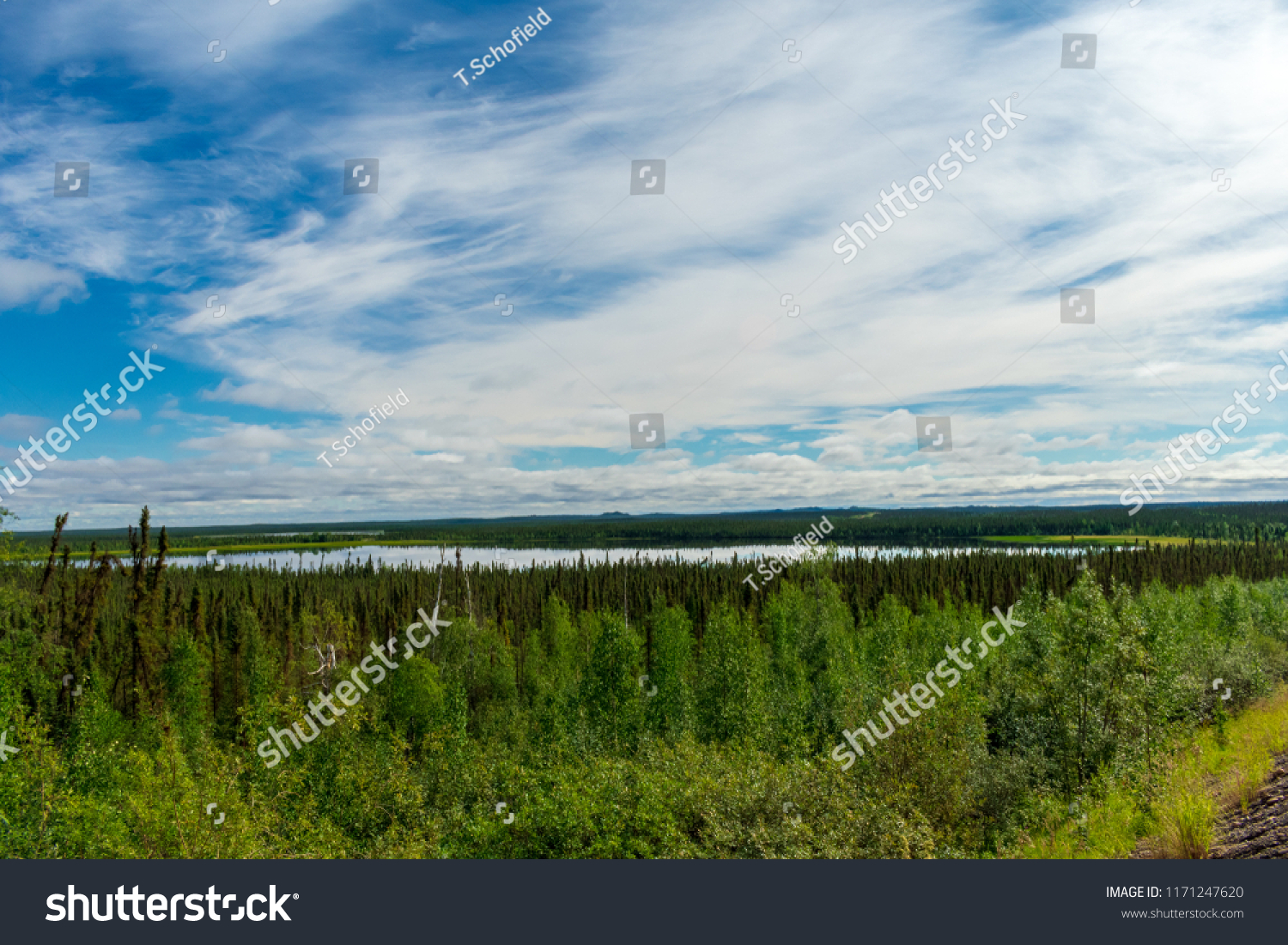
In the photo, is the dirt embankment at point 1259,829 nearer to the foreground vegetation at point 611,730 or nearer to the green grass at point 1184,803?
the green grass at point 1184,803

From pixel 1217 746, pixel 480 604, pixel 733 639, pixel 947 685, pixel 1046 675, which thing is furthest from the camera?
pixel 480 604

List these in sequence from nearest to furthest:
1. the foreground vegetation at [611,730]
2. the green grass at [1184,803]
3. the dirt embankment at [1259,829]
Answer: the dirt embankment at [1259,829] < the green grass at [1184,803] < the foreground vegetation at [611,730]

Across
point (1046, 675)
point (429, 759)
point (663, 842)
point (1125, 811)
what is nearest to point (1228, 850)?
point (1125, 811)

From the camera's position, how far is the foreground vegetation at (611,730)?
2847cm

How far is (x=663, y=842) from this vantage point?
85.0ft

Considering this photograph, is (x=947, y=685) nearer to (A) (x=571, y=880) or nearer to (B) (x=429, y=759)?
(B) (x=429, y=759)

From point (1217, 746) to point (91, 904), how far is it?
44254 mm

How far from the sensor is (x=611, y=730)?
54781 millimetres

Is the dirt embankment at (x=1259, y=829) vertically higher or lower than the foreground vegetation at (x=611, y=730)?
higher

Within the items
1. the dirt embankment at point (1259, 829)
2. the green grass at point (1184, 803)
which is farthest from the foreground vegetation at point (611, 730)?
the dirt embankment at point (1259, 829)

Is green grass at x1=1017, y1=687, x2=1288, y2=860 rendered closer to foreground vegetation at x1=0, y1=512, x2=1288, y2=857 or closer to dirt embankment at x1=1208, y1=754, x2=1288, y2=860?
dirt embankment at x1=1208, y1=754, x2=1288, y2=860

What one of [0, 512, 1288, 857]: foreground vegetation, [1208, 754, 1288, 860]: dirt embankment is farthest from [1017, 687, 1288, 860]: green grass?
[0, 512, 1288, 857]: foreground vegetation

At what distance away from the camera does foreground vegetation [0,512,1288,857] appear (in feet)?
93.4

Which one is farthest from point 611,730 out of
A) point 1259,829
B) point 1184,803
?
point 1259,829
